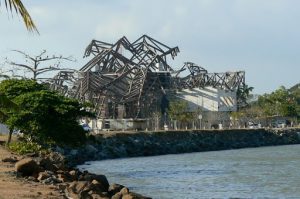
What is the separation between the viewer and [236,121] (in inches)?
4188

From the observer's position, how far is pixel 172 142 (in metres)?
75.6

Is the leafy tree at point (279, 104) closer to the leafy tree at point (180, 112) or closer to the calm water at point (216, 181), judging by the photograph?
the leafy tree at point (180, 112)

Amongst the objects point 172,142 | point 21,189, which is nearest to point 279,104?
point 172,142

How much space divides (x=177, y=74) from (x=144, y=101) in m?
13.6

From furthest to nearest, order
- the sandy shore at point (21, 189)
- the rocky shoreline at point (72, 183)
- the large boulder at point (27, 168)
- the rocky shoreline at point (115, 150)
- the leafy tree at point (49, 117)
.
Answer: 1. the leafy tree at point (49, 117)
2. the large boulder at point (27, 168)
3. the rocky shoreline at point (115, 150)
4. the rocky shoreline at point (72, 183)
5. the sandy shore at point (21, 189)

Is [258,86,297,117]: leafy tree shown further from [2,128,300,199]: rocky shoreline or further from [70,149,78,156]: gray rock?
[70,149,78,156]: gray rock

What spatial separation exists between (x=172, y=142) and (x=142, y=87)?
97.2ft

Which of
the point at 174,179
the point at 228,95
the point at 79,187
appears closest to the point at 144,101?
the point at 228,95

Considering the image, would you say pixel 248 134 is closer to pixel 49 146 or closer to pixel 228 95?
pixel 228 95

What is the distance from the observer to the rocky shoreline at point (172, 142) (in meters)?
59.1

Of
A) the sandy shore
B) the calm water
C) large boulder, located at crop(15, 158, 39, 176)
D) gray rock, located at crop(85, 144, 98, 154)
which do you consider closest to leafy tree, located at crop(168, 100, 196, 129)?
gray rock, located at crop(85, 144, 98, 154)

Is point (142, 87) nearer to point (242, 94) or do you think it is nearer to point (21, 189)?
point (242, 94)

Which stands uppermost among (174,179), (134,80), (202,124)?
(134,80)

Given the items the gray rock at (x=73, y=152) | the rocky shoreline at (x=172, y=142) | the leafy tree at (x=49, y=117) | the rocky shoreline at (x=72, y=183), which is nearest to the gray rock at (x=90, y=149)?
the rocky shoreline at (x=172, y=142)
